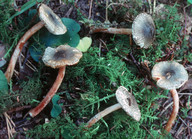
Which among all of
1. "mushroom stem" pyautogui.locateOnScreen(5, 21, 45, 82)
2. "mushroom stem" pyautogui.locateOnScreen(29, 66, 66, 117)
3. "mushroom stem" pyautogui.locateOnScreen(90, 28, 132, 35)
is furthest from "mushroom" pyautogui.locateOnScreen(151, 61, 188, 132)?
"mushroom stem" pyautogui.locateOnScreen(5, 21, 45, 82)

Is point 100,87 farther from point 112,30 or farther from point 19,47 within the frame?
point 19,47

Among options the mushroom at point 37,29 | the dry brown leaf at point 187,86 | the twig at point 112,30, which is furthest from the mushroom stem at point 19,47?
the dry brown leaf at point 187,86

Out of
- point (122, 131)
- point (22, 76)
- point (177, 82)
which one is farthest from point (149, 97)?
point (22, 76)

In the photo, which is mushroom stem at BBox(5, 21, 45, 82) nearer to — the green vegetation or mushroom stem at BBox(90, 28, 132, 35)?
the green vegetation

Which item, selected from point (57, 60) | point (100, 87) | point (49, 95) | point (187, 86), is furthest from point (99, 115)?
point (187, 86)

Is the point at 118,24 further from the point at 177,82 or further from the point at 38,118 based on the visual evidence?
the point at 38,118

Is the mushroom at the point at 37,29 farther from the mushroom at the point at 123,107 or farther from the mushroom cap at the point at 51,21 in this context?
the mushroom at the point at 123,107
